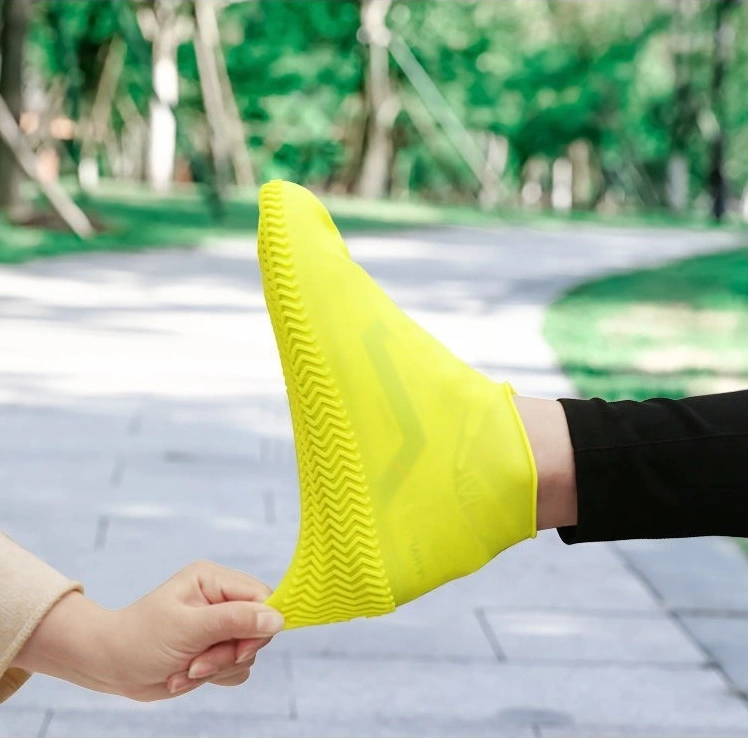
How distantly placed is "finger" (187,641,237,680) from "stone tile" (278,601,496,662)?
41.2 inches

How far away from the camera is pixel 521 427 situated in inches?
68.1

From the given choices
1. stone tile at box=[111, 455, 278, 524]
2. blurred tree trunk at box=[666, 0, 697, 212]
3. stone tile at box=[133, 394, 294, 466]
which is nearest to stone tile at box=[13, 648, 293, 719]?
stone tile at box=[111, 455, 278, 524]

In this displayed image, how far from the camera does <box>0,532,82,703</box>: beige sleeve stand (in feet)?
5.44

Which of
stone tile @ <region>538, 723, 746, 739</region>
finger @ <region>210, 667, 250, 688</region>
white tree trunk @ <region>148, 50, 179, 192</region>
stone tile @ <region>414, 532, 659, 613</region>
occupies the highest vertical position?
finger @ <region>210, 667, 250, 688</region>

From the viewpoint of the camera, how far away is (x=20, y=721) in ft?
A: 7.75

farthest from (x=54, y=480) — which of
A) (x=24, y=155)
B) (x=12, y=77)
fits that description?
(x=12, y=77)

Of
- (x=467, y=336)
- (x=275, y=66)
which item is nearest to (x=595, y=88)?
(x=275, y=66)

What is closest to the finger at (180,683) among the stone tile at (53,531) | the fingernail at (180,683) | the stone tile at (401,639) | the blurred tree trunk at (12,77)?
the fingernail at (180,683)

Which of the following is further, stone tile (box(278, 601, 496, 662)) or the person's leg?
stone tile (box(278, 601, 496, 662))

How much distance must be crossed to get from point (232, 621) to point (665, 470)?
1.72ft

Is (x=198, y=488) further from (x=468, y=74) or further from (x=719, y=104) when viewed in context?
(x=468, y=74)

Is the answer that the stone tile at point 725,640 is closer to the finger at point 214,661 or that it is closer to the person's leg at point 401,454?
the person's leg at point 401,454

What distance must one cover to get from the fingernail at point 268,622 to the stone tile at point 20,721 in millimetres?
820

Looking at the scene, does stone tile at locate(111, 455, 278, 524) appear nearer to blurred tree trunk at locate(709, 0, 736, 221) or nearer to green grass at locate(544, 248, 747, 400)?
green grass at locate(544, 248, 747, 400)
